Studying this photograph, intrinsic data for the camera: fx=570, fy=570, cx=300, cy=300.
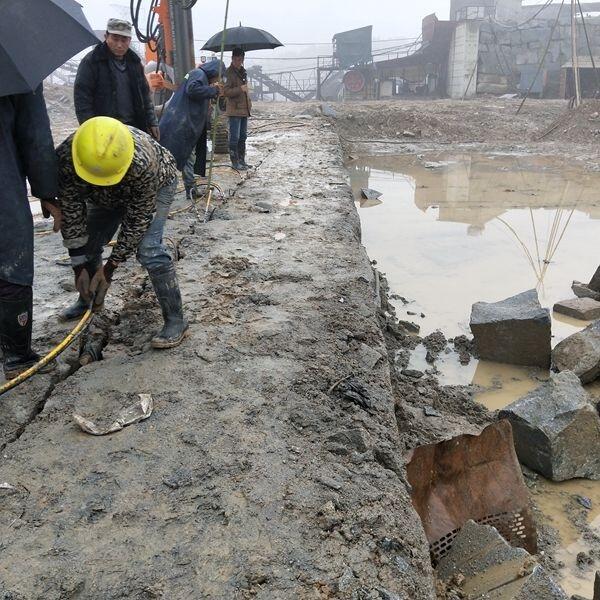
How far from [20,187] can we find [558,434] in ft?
9.85

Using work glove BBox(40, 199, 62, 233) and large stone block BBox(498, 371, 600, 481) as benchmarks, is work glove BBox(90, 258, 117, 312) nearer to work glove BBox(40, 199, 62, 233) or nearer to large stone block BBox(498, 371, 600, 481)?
work glove BBox(40, 199, 62, 233)

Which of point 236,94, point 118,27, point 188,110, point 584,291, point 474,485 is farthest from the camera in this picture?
point 236,94

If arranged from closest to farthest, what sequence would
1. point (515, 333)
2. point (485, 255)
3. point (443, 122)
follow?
point (515, 333) < point (485, 255) < point (443, 122)

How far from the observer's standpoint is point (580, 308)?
516cm

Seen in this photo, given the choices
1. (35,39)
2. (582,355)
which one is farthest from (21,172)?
(582,355)

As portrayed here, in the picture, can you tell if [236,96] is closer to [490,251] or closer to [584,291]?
[490,251]

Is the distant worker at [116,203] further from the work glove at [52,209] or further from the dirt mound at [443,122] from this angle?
the dirt mound at [443,122]

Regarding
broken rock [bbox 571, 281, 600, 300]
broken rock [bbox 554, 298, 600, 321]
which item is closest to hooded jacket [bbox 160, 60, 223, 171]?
broken rock [bbox 554, 298, 600, 321]

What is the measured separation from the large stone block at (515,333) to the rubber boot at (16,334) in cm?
321

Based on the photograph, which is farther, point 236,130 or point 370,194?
point 370,194

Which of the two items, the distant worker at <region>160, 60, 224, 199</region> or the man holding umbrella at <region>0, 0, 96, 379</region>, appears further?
the distant worker at <region>160, 60, 224, 199</region>

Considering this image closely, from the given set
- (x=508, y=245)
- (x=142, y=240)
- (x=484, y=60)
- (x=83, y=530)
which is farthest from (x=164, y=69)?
(x=484, y=60)

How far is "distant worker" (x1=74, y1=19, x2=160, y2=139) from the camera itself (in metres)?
4.55

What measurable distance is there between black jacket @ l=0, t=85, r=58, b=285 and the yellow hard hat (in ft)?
0.61
